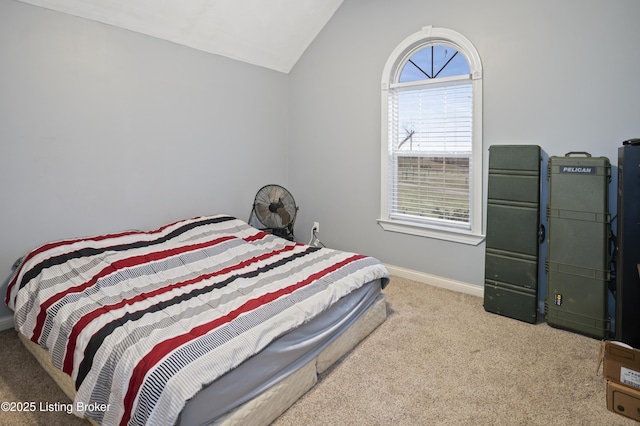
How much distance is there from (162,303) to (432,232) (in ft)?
7.87

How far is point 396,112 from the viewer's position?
3.64 metres

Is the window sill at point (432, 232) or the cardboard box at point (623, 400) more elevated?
the window sill at point (432, 232)

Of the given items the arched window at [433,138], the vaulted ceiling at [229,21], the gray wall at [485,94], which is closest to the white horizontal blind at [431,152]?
the arched window at [433,138]

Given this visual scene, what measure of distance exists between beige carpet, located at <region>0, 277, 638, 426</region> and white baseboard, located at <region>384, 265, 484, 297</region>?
0.43 meters

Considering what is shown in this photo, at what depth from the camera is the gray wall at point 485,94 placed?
2.52 m

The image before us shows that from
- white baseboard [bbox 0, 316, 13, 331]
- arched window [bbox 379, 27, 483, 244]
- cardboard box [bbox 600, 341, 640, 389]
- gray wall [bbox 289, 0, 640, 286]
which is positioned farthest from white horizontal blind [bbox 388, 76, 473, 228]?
white baseboard [bbox 0, 316, 13, 331]

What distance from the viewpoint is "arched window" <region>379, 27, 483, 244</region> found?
3160mm

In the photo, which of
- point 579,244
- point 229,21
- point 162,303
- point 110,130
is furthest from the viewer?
point 229,21

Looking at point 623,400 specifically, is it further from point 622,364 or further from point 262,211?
point 262,211

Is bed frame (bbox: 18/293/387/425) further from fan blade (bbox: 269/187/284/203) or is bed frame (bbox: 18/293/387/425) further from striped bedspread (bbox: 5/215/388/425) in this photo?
fan blade (bbox: 269/187/284/203)

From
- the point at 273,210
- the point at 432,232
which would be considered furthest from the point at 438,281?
the point at 273,210

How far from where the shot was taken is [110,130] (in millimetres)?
2988

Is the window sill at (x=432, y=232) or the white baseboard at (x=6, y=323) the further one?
the window sill at (x=432, y=232)

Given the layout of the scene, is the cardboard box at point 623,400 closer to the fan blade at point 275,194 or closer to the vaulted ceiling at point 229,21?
the fan blade at point 275,194
